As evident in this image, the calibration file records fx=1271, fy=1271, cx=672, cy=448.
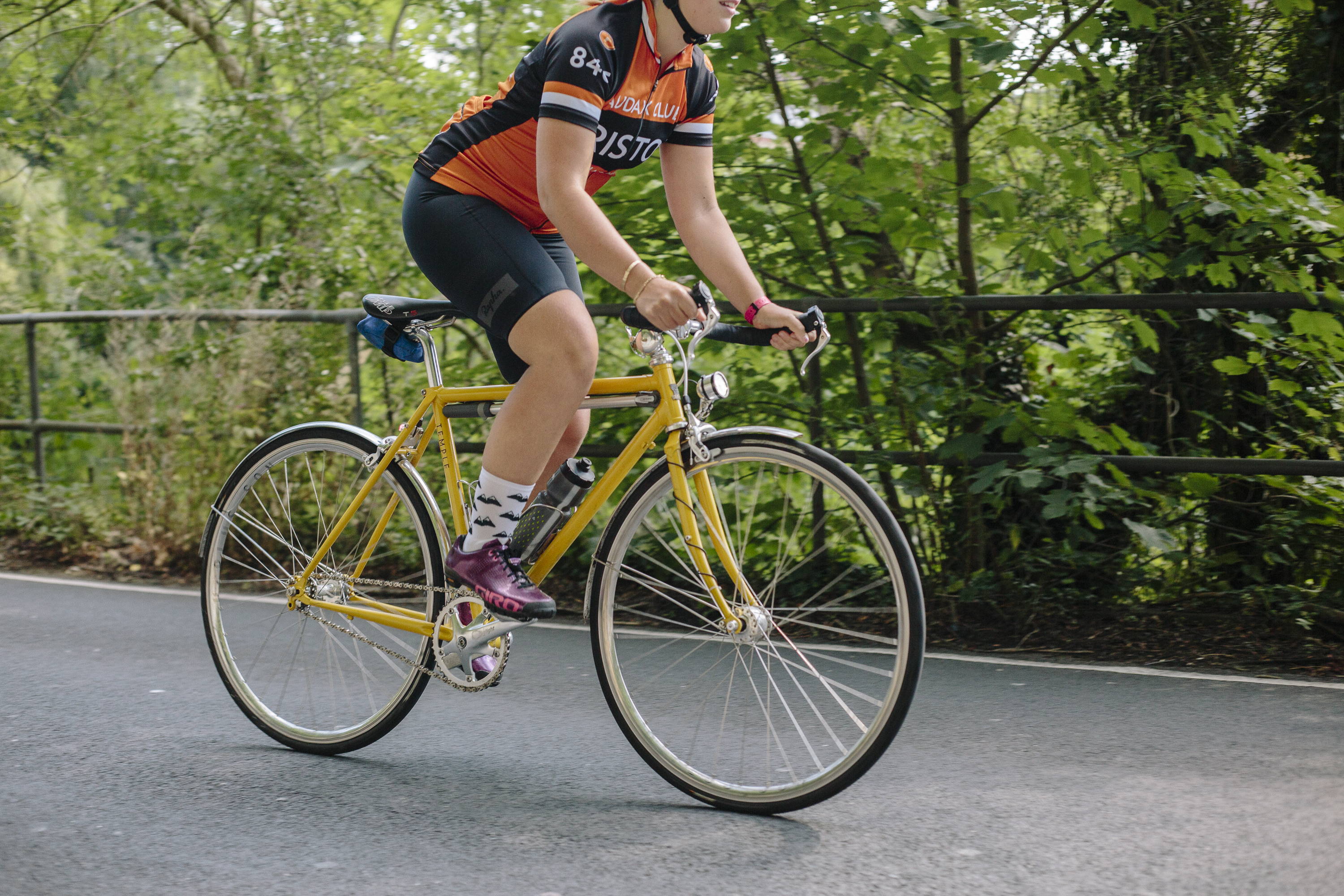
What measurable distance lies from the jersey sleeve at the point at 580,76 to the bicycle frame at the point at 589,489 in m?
0.65

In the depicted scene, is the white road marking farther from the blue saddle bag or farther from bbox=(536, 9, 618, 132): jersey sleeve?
bbox=(536, 9, 618, 132): jersey sleeve

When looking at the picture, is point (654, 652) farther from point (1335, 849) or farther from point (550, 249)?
point (1335, 849)

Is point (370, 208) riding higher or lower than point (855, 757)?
higher

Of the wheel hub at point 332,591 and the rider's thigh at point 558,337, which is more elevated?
the rider's thigh at point 558,337

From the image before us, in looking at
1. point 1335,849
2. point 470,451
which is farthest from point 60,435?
point 1335,849

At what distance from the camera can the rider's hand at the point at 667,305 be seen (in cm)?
289

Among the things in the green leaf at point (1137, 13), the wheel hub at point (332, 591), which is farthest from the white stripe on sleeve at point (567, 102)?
the green leaf at point (1137, 13)

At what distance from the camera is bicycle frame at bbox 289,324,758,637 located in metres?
3.23

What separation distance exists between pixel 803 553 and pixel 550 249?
1.23 meters

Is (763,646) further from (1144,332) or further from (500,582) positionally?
(1144,332)

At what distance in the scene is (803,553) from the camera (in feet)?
13.1

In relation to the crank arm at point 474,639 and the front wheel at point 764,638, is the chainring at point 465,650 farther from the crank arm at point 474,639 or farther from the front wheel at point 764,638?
the front wheel at point 764,638

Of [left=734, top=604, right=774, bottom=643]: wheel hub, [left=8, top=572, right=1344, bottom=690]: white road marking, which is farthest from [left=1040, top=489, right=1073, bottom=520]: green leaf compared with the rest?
[left=734, top=604, right=774, bottom=643]: wheel hub

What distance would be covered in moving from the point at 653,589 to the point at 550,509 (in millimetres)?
387
